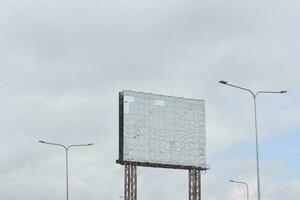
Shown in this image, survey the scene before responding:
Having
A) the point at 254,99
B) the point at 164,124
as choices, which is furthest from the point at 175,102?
the point at 254,99

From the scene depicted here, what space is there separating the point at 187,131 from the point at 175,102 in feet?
16.1

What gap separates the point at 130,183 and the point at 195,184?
1176cm

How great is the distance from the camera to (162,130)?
110 metres

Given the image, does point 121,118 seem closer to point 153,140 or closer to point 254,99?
point 153,140

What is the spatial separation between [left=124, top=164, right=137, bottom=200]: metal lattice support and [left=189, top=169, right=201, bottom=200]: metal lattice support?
412 inches

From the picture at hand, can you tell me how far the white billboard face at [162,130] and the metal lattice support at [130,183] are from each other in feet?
6.07

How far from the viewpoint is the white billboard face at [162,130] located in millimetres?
106375

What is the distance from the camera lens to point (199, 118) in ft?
376

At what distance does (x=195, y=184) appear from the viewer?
11494 cm

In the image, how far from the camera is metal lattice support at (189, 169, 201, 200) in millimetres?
114500

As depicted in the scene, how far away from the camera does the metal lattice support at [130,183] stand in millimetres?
108125

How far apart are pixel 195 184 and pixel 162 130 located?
38.0 feet

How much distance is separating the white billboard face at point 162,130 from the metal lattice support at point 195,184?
6.07ft

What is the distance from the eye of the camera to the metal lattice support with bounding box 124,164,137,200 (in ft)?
355
